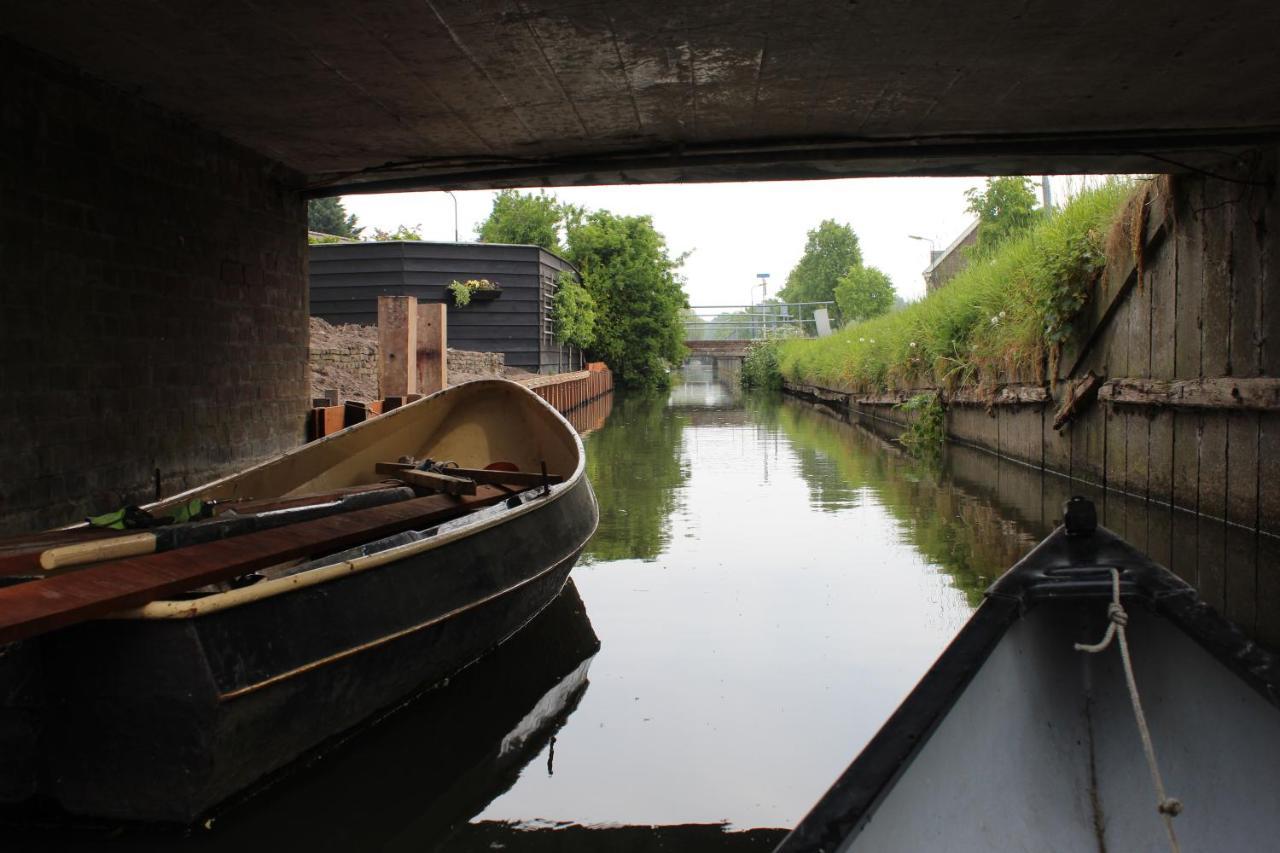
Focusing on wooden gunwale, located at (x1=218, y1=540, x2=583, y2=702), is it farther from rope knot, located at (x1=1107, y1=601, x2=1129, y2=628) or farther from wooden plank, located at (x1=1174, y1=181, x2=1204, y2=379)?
wooden plank, located at (x1=1174, y1=181, x2=1204, y2=379)

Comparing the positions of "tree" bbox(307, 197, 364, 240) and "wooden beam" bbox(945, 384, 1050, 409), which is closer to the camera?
"wooden beam" bbox(945, 384, 1050, 409)

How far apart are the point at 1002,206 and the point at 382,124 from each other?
2192 cm

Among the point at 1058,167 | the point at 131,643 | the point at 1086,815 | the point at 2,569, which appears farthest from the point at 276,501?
the point at 1058,167

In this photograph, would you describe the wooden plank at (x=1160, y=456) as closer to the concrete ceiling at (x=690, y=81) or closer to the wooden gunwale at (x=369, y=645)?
the concrete ceiling at (x=690, y=81)

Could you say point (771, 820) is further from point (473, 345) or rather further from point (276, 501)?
point (473, 345)

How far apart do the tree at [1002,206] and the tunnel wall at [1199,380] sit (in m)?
14.3

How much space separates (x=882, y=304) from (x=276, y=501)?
2057 inches

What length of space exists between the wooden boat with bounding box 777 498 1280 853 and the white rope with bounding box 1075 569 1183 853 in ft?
0.04

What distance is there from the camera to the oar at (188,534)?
3055 millimetres

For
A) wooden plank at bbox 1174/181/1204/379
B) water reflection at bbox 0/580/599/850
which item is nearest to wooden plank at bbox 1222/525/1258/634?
wooden plank at bbox 1174/181/1204/379

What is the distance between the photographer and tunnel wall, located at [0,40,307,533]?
509cm

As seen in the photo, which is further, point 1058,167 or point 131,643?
point 1058,167

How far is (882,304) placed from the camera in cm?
5456

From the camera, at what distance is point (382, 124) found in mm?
6379
